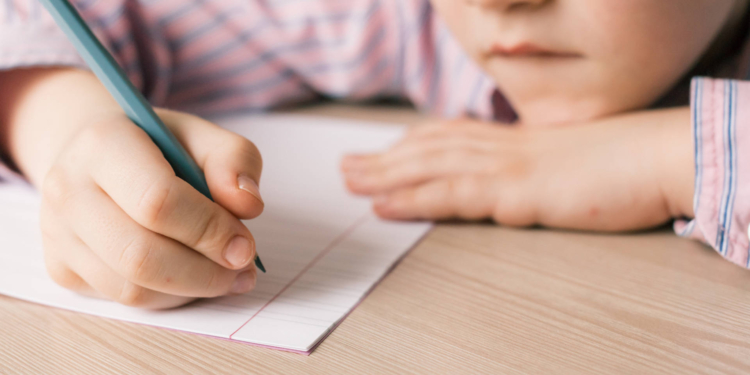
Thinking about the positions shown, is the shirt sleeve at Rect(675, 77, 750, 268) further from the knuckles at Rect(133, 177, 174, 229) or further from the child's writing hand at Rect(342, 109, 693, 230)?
the knuckles at Rect(133, 177, 174, 229)

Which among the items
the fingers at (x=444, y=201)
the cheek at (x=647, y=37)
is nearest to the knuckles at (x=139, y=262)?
the fingers at (x=444, y=201)

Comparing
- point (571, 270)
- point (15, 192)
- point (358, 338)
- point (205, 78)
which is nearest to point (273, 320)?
point (358, 338)

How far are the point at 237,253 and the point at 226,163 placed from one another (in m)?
0.04

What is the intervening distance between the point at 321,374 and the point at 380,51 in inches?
20.3

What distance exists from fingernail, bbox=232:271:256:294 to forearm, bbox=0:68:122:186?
12 cm

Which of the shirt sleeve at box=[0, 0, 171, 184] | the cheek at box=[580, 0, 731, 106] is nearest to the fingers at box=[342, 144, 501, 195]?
the cheek at box=[580, 0, 731, 106]

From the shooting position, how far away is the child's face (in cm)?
33

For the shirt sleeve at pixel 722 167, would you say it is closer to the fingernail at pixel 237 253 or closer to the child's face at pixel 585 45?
the child's face at pixel 585 45

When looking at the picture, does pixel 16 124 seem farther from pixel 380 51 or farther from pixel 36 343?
pixel 380 51

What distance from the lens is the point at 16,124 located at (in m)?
0.39

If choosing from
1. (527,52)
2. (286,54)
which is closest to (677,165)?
(527,52)

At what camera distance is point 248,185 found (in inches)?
10.1

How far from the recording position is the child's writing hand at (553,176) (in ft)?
1.12

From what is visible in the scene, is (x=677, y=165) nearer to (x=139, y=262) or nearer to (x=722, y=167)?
(x=722, y=167)
